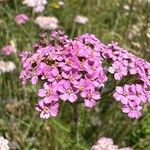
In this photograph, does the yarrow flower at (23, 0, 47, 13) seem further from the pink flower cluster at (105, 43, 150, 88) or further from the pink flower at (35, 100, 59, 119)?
the pink flower at (35, 100, 59, 119)

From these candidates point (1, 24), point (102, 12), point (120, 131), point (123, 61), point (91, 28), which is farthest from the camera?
point (102, 12)

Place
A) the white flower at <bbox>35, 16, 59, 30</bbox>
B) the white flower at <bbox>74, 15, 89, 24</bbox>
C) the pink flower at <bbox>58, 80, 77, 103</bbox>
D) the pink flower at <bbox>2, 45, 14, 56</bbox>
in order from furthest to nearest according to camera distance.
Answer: the white flower at <bbox>74, 15, 89, 24</bbox>
the white flower at <bbox>35, 16, 59, 30</bbox>
the pink flower at <bbox>2, 45, 14, 56</bbox>
the pink flower at <bbox>58, 80, 77, 103</bbox>

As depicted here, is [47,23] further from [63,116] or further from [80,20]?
[63,116]

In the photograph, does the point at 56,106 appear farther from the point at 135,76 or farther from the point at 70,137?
the point at 70,137

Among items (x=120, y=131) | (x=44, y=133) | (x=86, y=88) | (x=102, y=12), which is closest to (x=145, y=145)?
(x=120, y=131)

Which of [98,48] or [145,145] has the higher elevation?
[98,48]

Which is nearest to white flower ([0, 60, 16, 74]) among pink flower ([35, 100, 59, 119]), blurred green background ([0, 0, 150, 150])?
blurred green background ([0, 0, 150, 150])

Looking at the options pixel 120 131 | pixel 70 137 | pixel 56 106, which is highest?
pixel 56 106
